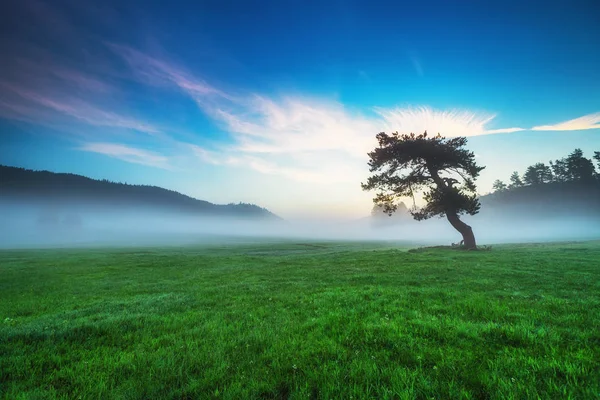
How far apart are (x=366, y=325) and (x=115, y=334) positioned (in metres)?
7.65

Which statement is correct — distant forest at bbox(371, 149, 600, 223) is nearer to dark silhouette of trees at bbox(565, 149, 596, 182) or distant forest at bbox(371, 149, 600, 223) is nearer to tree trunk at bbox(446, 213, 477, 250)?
dark silhouette of trees at bbox(565, 149, 596, 182)

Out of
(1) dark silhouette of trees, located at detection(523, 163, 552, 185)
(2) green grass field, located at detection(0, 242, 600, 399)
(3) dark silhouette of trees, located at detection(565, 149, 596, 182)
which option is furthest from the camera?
(1) dark silhouette of trees, located at detection(523, 163, 552, 185)

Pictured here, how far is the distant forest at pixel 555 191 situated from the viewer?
109500mm

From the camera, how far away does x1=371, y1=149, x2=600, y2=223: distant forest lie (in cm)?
10950

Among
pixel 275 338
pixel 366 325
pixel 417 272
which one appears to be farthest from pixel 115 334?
pixel 417 272

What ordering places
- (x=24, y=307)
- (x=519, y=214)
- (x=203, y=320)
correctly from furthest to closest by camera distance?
(x=519, y=214)
(x=24, y=307)
(x=203, y=320)

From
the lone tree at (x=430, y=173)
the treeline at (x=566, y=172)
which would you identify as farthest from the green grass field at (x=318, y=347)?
the treeline at (x=566, y=172)

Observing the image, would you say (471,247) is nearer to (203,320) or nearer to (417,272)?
(417,272)

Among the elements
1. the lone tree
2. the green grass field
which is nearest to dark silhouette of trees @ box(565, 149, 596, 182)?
the lone tree

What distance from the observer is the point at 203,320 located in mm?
8930

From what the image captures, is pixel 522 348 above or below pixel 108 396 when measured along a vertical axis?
above

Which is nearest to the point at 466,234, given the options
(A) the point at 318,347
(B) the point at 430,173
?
(B) the point at 430,173

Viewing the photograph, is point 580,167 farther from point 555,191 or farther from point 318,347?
point 318,347

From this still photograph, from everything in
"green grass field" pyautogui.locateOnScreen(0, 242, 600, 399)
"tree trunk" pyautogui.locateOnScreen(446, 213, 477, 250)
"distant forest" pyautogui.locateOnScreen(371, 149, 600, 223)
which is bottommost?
"green grass field" pyautogui.locateOnScreen(0, 242, 600, 399)
